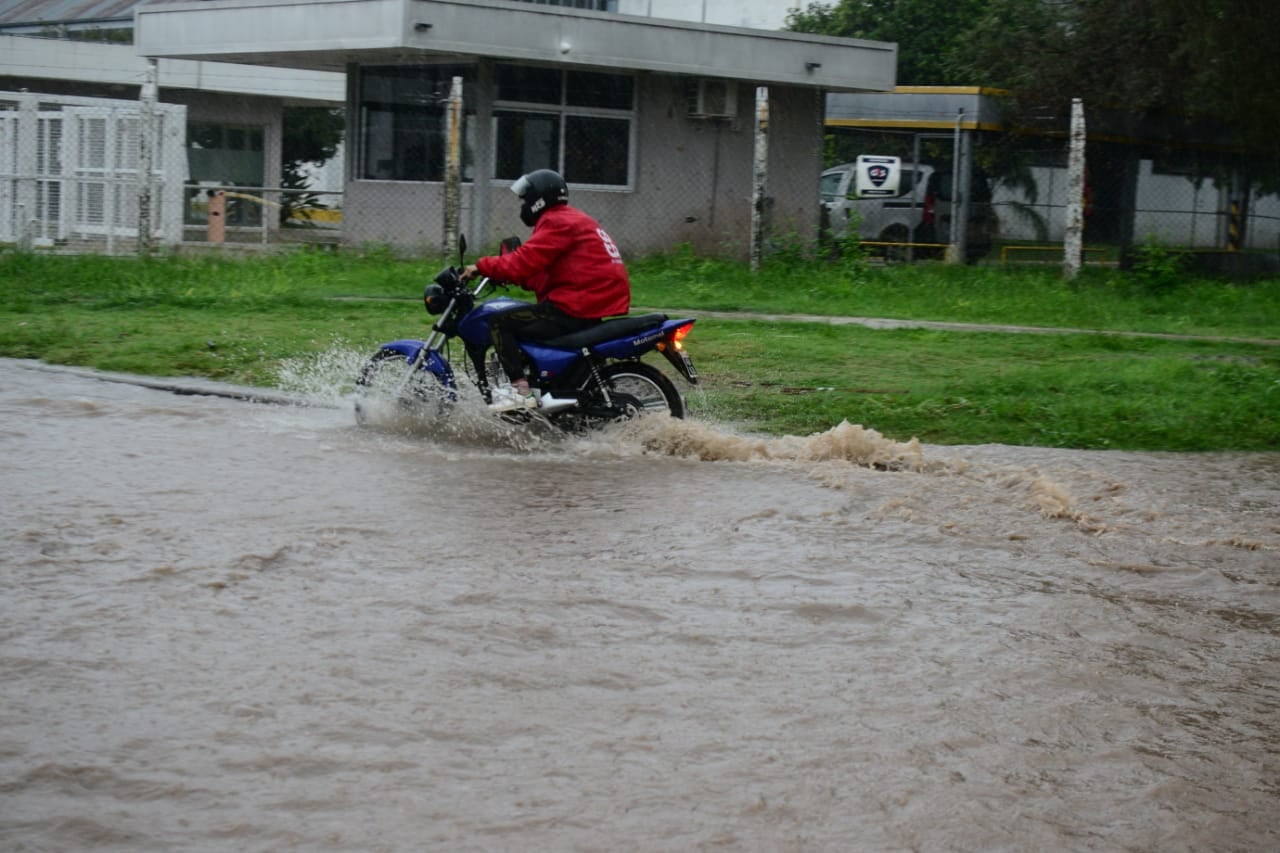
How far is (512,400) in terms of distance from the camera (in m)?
9.43

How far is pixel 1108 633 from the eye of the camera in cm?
595

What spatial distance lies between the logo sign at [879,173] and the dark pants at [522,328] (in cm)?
1727

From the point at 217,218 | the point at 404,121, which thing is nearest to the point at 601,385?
the point at 404,121

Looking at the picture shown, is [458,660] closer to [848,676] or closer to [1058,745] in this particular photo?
[848,676]

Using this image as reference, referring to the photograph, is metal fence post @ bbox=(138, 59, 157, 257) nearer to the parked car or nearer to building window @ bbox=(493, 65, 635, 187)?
building window @ bbox=(493, 65, 635, 187)

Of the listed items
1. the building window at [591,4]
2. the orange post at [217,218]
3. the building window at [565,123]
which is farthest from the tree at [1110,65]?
the orange post at [217,218]

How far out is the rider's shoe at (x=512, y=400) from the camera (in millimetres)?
9398

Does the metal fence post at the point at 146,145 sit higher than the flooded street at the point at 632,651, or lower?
higher

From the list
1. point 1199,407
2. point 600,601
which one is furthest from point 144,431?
point 1199,407

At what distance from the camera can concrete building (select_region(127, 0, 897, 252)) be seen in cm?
2145

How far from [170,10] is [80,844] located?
2120 centimetres

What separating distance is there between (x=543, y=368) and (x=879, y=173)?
17504mm

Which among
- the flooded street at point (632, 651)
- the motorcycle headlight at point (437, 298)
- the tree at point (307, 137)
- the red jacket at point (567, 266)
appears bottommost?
the flooded street at point (632, 651)

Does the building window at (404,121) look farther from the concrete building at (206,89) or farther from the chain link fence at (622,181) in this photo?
the concrete building at (206,89)
